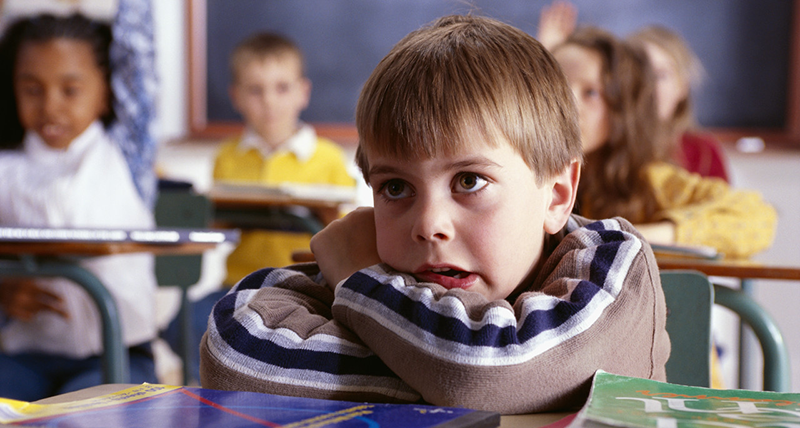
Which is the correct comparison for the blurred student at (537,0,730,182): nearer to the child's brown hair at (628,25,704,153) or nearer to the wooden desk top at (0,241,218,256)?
the child's brown hair at (628,25,704,153)

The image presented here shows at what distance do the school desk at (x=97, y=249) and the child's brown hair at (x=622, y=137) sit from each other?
3.00ft

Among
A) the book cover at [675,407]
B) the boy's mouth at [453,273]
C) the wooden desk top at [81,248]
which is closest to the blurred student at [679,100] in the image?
the wooden desk top at [81,248]

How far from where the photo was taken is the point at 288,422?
0.41 metres

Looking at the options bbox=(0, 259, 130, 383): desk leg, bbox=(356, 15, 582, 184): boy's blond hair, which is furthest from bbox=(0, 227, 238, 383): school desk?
bbox=(356, 15, 582, 184): boy's blond hair

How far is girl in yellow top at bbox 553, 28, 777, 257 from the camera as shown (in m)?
1.77

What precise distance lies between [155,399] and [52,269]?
120 cm

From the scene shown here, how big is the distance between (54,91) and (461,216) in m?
1.94

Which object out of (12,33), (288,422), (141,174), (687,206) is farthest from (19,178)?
(288,422)

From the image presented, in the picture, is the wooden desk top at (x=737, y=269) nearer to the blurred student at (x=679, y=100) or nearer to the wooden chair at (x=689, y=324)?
the wooden chair at (x=689, y=324)

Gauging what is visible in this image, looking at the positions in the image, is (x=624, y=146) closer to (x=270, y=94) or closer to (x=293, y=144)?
(x=293, y=144)

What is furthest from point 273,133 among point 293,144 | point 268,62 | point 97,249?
point 97,249

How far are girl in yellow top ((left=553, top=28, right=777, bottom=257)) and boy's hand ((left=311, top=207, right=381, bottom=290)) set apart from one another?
1.05 meters

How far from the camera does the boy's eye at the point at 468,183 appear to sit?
2.13ft

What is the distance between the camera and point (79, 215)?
2.06 m
